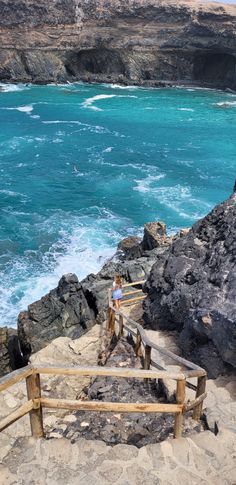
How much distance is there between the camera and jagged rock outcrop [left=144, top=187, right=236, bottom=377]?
1099 centimetres

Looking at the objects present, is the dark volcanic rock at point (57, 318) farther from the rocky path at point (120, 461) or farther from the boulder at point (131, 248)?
the rocky path at point (120, 461)

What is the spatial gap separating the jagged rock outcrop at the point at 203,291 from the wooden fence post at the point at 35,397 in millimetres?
4906

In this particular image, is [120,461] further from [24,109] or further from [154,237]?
[24,109]

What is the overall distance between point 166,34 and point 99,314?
72739 millimetres

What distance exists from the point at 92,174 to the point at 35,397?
122ft

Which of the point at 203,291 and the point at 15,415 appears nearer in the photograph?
the point at 15,415

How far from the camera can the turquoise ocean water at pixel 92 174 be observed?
30.2 metres

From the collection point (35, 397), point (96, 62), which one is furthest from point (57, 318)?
point (96, 62)

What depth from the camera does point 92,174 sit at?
4306 cm

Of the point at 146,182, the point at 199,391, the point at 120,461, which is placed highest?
the point at 120,461

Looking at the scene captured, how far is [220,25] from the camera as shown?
76.8 metres

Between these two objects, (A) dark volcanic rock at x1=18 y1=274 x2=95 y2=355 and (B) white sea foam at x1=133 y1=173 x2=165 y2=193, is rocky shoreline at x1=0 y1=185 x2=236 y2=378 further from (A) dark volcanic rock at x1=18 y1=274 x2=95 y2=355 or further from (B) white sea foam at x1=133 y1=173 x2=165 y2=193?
(B) white sea foam at x1=133 y1=173 x2=165 y2=193

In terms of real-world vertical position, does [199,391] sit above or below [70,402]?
Result: below

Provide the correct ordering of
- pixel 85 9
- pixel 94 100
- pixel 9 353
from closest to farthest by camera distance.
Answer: pixel 9 353
pixel 94 100
pixel 85 9
